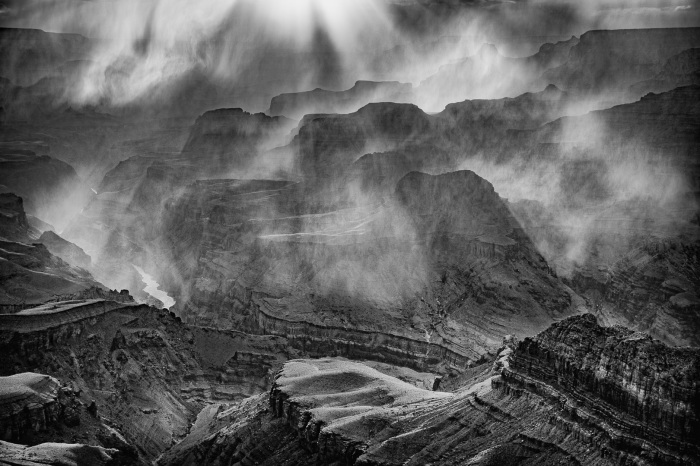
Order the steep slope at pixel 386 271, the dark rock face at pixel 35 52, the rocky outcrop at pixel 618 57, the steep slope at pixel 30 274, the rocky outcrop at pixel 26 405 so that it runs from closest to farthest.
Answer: the rocky outcrop at pixel 26 405
the steep slope at pixel 30 274
the steep slope at pixel 386 271
the rocky outcrop at pixel 618 57
the dark rock face at pixel 35 52

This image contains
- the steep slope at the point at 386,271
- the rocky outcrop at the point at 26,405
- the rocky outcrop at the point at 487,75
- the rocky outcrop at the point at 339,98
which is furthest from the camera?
the rocky outcrop at the point at 339,98

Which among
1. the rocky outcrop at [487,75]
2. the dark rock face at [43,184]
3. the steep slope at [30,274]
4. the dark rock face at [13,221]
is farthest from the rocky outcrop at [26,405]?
the rocky outcrop at [487,75]

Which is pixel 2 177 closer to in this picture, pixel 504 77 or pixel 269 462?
pixel 504 77

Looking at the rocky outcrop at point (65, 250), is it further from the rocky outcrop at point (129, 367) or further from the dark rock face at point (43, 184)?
the rocky outcrop at point (129, 367)

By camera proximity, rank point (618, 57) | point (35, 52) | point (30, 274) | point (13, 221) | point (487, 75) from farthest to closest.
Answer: point (35, 52), point (487, 75), point (618, 57), point (13, 221), point (30, 274)

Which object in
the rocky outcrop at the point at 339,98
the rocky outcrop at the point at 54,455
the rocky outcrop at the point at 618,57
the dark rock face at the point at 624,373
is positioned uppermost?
the rocky outcrop at the point at 339,98

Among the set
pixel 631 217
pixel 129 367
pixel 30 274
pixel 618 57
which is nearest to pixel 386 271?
pixel 631 217

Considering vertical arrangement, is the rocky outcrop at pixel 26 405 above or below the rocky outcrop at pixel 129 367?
below

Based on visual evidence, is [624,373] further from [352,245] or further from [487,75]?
[487,75]
